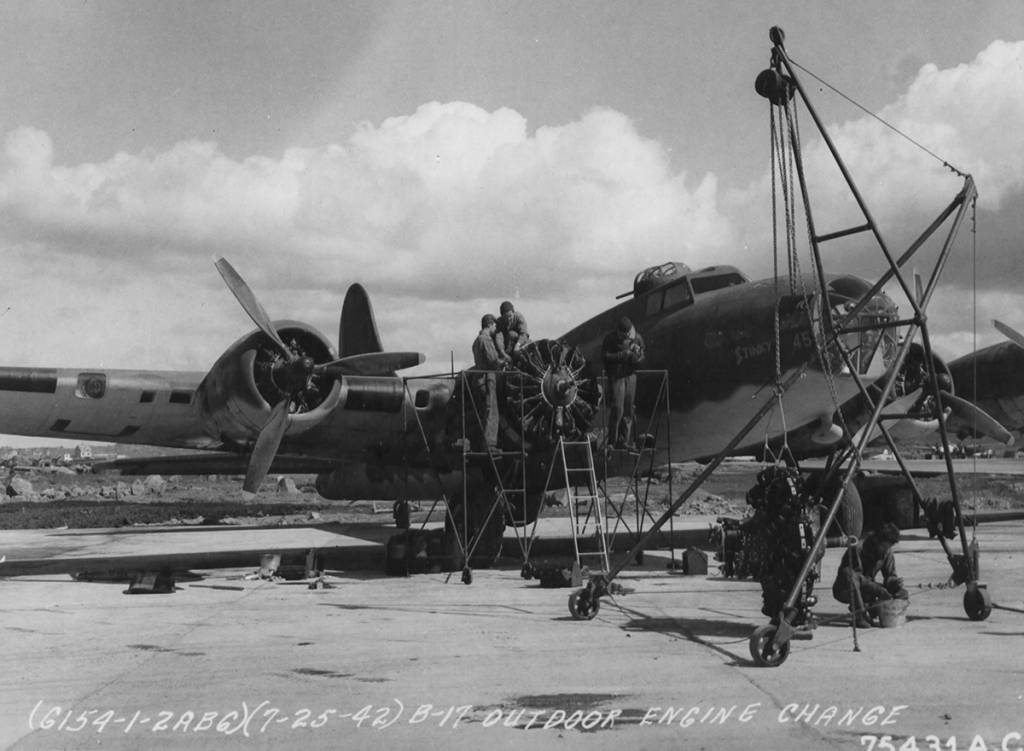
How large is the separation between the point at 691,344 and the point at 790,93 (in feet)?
17.6

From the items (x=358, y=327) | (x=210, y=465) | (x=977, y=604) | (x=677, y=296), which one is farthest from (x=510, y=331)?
(x=210, y=465)

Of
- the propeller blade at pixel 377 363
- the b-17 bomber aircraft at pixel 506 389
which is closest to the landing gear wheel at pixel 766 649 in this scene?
the b-17 bomber aircraft at pixel 506 389

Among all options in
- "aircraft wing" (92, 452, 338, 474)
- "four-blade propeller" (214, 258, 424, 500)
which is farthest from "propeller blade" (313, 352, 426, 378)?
"aircraft wing" (92, 452, 338, 474)

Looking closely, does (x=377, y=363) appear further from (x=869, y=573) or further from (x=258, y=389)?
(x=869, y=573)

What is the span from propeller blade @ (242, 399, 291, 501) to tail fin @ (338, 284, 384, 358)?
34.8 feet

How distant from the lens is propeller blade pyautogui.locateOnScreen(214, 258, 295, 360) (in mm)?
13836

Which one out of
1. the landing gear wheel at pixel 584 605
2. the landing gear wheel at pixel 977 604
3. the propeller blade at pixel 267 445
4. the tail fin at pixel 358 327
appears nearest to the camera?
the landing gear wheel at pixel 977 604

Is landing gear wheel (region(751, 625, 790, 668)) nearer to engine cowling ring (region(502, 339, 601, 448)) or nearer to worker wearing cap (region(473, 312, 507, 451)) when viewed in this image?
engine cowling ring (region(502, 339, 601, 448))

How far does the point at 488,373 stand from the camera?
570 inches

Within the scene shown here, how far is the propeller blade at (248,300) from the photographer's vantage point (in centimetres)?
1384

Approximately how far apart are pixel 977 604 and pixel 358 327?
1789cm

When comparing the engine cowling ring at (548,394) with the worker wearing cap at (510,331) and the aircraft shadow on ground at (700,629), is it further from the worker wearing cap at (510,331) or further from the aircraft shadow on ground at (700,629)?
the aircraft shadow on ground at (700,629)

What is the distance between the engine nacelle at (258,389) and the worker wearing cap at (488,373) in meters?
2.12

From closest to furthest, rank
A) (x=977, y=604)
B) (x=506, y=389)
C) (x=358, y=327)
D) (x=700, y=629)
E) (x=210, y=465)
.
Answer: (x=700, y=629)
(x=977, y=604)
(x=506, y=389)
(x=358, y=327)
(x=210, y=465)
